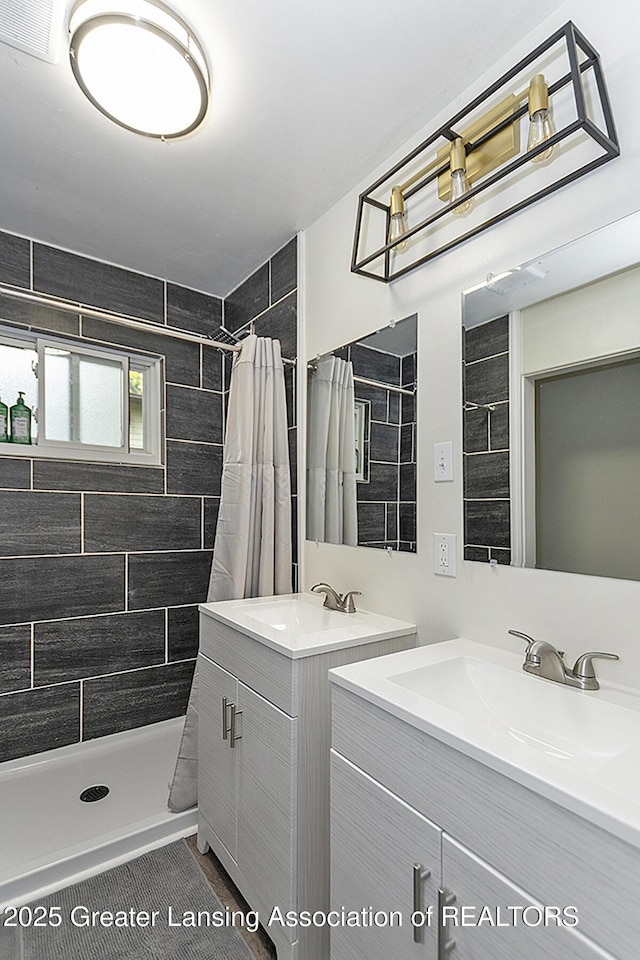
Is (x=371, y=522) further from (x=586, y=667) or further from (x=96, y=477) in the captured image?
(x=96, y=477)

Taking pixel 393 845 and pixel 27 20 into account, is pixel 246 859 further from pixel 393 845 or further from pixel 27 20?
pixel 27 20

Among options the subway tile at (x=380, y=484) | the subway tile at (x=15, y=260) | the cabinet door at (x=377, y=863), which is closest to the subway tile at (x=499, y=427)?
the subway tile at (x=380, y=484)

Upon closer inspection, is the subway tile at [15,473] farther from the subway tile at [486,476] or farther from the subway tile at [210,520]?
the subway tile at [486,476]

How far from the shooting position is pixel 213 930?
4.70 feet

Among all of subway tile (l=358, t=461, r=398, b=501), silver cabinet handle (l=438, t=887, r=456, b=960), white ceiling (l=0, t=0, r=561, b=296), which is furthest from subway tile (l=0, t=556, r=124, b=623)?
silver cabinet handle (l=438, t=887, r=456, b=960)

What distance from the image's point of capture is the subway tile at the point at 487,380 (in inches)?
52.9

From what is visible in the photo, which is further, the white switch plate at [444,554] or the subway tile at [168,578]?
the subway tile at [168,578]

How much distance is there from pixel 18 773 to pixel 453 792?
2134 mm

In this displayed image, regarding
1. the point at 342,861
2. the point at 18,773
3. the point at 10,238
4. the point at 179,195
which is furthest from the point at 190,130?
the point at 18,773

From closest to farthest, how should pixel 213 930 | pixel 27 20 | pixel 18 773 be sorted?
pixel 27 20
pixel 213 930
pixel 18 773

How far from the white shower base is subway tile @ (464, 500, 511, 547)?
151 centimetres

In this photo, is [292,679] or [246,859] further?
[246,859]

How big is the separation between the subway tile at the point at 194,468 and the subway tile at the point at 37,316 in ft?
2.35

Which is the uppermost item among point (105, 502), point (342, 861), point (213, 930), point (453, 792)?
point (105, 502)
